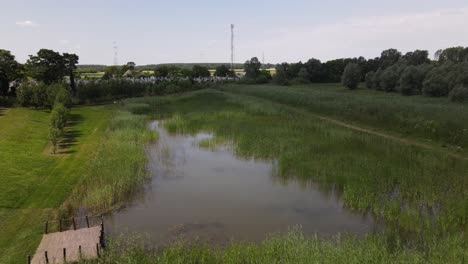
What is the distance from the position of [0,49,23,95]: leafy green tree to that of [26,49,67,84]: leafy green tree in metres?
2.49

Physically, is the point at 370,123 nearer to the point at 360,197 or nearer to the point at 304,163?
the point at 304,163

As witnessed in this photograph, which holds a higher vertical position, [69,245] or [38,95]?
[38,95]

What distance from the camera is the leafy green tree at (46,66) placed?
7031 centimetres

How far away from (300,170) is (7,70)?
193ft

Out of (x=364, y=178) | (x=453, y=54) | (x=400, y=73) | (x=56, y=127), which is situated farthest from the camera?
(x=453, y=54)

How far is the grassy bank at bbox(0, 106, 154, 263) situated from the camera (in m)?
16.9

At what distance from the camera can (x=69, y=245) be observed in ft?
46.6

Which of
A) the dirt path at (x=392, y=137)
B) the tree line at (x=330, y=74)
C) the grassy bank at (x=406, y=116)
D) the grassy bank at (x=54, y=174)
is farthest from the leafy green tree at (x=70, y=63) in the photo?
the dirt path at (x=392, y=137)

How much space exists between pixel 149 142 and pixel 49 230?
19.5 metres

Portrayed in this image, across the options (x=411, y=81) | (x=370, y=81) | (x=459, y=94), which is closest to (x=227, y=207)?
(x=459, y=94)

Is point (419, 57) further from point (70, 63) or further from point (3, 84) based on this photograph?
point (3, 84)

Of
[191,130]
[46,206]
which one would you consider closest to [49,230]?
[46,206]

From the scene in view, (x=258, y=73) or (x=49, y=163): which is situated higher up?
(x=258, y=73)

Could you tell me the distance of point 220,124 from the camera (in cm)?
4388
